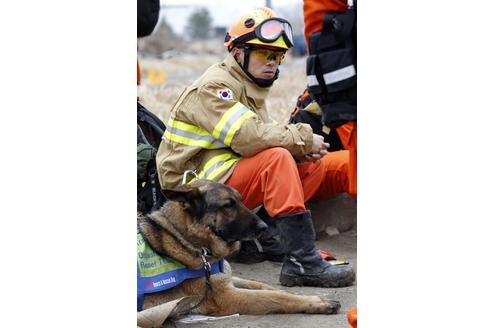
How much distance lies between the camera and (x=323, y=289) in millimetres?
5074

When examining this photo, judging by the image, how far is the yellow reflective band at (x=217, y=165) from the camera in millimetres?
5273

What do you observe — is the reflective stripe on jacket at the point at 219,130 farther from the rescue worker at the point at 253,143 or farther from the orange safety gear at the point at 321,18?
the orange safety gear at the point at 321,18

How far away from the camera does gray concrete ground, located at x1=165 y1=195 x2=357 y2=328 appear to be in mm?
4508

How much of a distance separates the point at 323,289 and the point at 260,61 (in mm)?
1363

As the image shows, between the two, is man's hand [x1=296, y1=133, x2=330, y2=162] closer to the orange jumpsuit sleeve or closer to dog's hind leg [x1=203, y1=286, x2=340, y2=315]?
dog's hind leg [x1=203, y1=286, x2=340, y2=315]

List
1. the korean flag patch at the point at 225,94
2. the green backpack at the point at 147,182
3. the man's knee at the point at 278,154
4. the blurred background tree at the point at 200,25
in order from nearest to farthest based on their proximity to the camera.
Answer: the man's knee at the point at 278,154, the korean flag patch at the point at 225,94, the green backpack at the point at 147,182, the blurred background tree at the point at 200,25

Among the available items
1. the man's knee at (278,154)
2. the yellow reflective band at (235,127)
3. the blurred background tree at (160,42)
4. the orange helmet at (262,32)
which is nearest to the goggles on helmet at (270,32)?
the orange helmet at (262,32)

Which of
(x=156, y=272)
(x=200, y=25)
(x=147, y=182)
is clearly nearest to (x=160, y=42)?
(x=200, y=25)

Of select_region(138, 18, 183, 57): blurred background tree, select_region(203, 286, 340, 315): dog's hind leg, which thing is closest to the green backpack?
select_region(203, 286, 340, 315): dog's hind leg

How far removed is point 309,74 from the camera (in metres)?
4.04

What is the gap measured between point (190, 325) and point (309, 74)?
136 centimetres

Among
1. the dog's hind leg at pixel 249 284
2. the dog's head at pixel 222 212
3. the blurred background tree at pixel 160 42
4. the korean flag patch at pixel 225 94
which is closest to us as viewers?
the dog's head at pixel 222 212

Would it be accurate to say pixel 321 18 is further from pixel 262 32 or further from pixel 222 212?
pixel 262 32

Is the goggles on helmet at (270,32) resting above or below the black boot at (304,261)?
above
